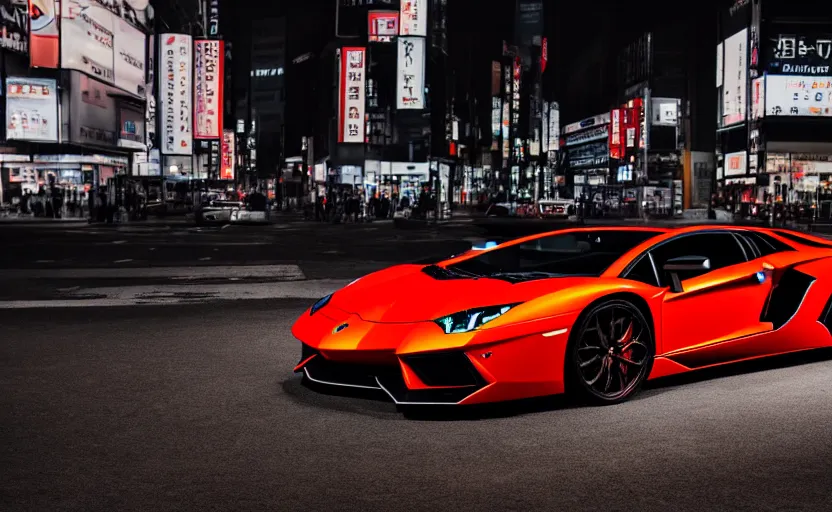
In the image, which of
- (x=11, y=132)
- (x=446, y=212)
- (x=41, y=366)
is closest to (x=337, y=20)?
(x=446, y=212)

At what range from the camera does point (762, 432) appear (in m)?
5.77

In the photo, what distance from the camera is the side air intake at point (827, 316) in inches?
314

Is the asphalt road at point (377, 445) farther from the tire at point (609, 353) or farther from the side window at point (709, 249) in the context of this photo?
the side window at point (709, 249)

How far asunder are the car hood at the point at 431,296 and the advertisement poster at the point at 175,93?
77.0 m

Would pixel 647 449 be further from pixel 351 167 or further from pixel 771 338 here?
pixel 351 167

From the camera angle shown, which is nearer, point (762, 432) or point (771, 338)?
point (762, 432)

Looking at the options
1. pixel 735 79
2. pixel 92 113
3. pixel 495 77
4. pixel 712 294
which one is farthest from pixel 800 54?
pixel 495 77

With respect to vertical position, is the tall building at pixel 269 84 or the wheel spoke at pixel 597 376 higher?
the tall building at pixel 269 84

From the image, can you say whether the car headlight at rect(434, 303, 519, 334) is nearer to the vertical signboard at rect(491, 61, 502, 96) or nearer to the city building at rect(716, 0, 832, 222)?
the city building at rect(716, 0, 832, 222)

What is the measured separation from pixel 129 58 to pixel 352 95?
18609mm

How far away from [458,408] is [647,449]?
4.13ft

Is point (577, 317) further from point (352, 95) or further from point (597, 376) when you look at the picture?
point (352, 95)

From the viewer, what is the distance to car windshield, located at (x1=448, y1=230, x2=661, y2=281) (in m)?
6.93

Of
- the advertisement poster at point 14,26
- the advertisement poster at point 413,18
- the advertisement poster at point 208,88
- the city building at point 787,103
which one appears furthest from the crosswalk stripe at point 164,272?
the advertisement poster at point 413,18
